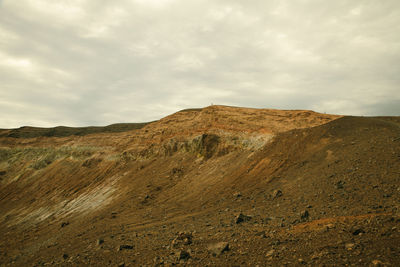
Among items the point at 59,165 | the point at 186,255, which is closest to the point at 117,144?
the point at 59,165

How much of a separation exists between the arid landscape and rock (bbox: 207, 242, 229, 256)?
0.04 m

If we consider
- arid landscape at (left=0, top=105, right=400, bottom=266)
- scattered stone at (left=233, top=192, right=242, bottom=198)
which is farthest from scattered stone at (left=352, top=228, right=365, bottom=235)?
scattered stone at (left=233, top=192, right=242, bottom=198)

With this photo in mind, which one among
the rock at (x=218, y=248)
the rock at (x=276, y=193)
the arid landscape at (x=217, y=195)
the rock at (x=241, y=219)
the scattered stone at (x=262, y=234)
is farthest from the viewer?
the rock at (x=276, y=193)

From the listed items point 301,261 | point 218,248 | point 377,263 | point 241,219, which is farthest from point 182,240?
point 377,263

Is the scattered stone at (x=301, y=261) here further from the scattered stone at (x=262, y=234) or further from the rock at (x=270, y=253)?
the scattered stone at (x=262, y=234)

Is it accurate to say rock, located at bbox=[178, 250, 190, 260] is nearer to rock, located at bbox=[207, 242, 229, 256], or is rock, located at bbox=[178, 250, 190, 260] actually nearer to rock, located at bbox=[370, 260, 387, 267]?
rock, located at bbox=[207, 242, 229, 256]

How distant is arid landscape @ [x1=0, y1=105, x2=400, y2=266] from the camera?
5.81 metres

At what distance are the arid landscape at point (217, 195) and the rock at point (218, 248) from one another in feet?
0.12

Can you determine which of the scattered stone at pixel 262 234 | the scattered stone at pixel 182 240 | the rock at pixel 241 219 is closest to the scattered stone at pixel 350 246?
the scattered stone at pixel 262 234

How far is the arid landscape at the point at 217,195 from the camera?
581 centimetres

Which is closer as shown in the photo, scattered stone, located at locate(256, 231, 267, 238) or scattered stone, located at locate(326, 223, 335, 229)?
scattered stone, located at locate(326, 223, 335, 229)

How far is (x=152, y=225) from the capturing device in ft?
36.3

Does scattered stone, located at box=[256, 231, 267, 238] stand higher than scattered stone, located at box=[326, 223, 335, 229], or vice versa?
scattered stone, located at box=[326, 223, 335, 229]

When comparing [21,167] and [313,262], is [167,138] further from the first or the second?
[21,167]
